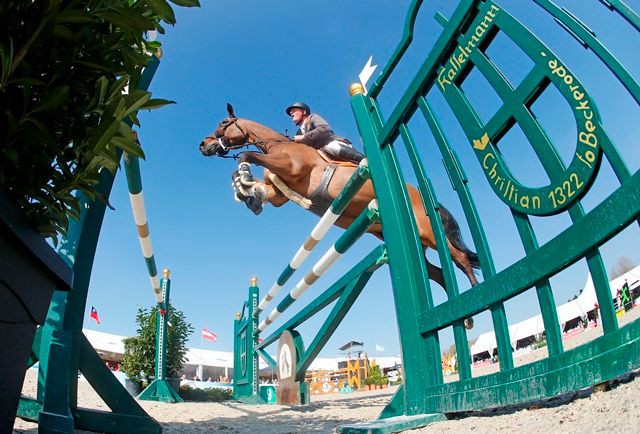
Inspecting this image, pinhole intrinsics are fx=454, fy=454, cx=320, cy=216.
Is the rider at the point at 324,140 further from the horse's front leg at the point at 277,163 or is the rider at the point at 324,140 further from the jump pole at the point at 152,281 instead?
the jump pole at the point at 152,281

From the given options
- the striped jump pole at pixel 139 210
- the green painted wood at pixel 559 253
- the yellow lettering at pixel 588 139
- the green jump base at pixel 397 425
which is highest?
the striped jump pole at pixel 139 210

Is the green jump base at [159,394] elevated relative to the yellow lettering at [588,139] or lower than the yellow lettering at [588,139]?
lower

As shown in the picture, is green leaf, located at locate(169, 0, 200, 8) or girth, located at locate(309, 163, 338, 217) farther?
girth, located at locate(309, 163, 338, 217)

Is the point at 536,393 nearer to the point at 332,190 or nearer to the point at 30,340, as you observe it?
the point at 30,340

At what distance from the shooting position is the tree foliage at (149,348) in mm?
6734

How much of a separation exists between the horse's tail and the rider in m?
1.02

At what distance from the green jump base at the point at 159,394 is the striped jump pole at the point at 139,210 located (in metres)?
1.21

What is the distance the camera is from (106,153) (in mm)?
702

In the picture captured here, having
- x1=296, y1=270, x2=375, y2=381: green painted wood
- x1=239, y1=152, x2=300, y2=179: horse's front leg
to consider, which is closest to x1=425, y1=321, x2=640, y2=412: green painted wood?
x1=296, y1=270, x2=375, y2=381: green painted wood

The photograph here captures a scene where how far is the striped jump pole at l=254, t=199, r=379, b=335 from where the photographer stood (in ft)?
6.77

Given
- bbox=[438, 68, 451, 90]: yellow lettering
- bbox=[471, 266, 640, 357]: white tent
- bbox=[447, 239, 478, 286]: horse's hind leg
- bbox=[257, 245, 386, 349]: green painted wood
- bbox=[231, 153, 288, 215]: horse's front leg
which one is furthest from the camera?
bbox=[471, 266, 640, 357]: white tent

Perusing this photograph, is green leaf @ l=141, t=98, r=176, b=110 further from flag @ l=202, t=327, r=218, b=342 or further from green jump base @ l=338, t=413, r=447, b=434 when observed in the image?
flag @ l=202, t=327, r=218, b=342

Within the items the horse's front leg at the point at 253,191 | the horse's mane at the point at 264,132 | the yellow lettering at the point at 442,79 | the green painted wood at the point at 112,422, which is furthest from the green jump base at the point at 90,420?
the horse's mane at the point at 264,132

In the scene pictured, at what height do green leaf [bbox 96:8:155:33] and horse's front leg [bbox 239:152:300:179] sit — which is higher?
horse's front leg [bbox 239:152:300:179]
